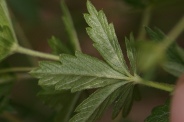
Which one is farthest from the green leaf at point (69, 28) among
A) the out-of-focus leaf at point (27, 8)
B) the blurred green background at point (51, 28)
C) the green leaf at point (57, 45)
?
the out-of-focus leaf at point (27, 8)

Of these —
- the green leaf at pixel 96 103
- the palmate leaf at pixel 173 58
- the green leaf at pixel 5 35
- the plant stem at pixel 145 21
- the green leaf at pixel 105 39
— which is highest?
the plant stem at pixel 145 21

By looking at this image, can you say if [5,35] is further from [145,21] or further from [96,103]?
[145,21]

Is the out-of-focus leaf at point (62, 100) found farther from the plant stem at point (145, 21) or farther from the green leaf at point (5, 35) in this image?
the plant stem at point (145, 21)

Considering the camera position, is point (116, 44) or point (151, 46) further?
point (116, 44)

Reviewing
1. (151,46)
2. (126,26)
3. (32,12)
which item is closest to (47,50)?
(126,26)

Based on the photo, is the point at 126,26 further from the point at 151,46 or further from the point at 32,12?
the point at 151,46

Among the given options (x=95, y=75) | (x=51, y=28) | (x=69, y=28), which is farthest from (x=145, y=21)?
(x=51, y=28)

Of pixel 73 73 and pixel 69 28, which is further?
pixel 69 28
